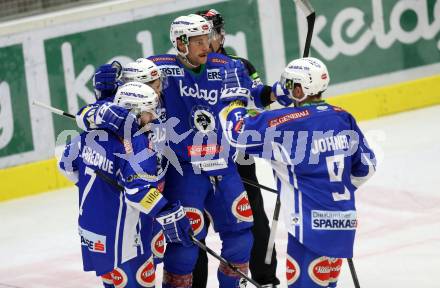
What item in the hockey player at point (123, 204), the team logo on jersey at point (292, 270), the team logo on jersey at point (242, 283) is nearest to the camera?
the team logo on jersey at point (292, 270)

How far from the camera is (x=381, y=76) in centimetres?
1161

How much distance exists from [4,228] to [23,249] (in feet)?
2.37

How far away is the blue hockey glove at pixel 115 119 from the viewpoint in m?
5.64

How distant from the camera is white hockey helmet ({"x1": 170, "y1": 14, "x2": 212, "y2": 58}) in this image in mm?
6324

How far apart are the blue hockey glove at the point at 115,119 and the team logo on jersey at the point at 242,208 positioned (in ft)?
3.01

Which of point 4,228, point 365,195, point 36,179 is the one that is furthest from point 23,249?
point 365,195

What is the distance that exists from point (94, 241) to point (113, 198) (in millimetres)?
246

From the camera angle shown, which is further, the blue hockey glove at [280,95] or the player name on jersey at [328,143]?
the blue hockey glove at [280,95]

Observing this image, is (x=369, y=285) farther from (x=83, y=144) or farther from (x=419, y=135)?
(x=419, y=135)

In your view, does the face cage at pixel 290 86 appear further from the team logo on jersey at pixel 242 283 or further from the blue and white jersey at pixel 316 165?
the team logo on jersey at pixel 242 283

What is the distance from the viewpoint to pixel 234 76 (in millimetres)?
5934

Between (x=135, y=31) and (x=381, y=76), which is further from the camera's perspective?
(x=381, y=76)

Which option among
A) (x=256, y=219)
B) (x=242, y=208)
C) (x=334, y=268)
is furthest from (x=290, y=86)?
(x=256, y=219)

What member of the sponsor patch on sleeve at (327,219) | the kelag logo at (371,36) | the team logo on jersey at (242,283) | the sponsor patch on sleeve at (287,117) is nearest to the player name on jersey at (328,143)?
the sponsor patch on sleeve at (287,117)
